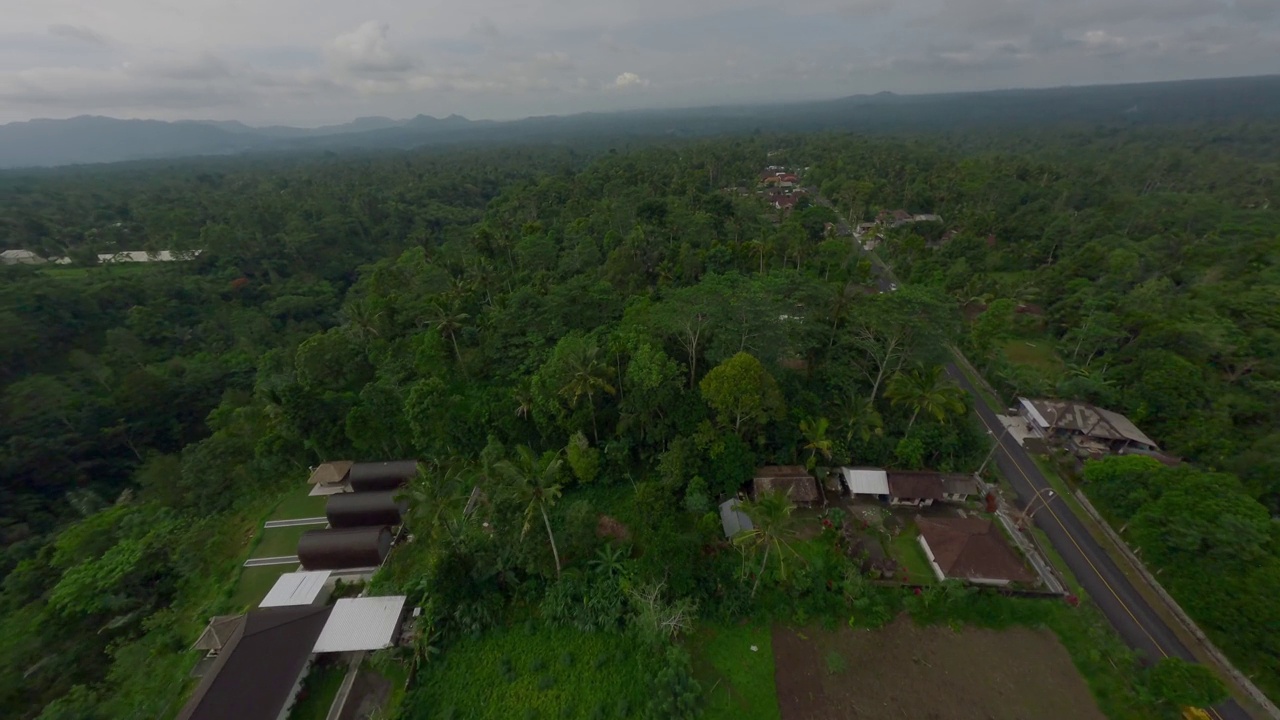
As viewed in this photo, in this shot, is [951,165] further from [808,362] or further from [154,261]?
[154,261]

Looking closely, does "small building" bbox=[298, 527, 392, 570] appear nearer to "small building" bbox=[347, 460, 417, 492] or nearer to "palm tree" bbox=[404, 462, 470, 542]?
"palm tree" bbox=[404, 462, 470, 542]

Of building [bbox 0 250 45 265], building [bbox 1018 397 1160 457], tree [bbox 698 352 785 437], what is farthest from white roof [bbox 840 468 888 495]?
building [bbox 0 250 45 265]

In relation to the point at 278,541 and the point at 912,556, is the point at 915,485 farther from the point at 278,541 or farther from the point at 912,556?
the point at 278,541

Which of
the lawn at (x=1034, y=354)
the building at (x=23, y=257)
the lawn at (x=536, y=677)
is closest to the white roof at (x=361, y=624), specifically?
the lawn at (x=536, y=677)

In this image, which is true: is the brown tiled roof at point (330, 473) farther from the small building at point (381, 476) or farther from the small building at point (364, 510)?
the small building at point (364, 510)

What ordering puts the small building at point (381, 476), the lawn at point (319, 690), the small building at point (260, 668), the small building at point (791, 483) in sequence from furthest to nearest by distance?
1. the small building at point (381, 476)
2. the small building at point (791, 483)
3. the lawn at point (319, 690)
4. the small building at point (260, 668)

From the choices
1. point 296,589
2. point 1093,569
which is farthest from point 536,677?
point 1093,569

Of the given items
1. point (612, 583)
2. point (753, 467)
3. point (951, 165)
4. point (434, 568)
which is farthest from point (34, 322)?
point (951, 165)
